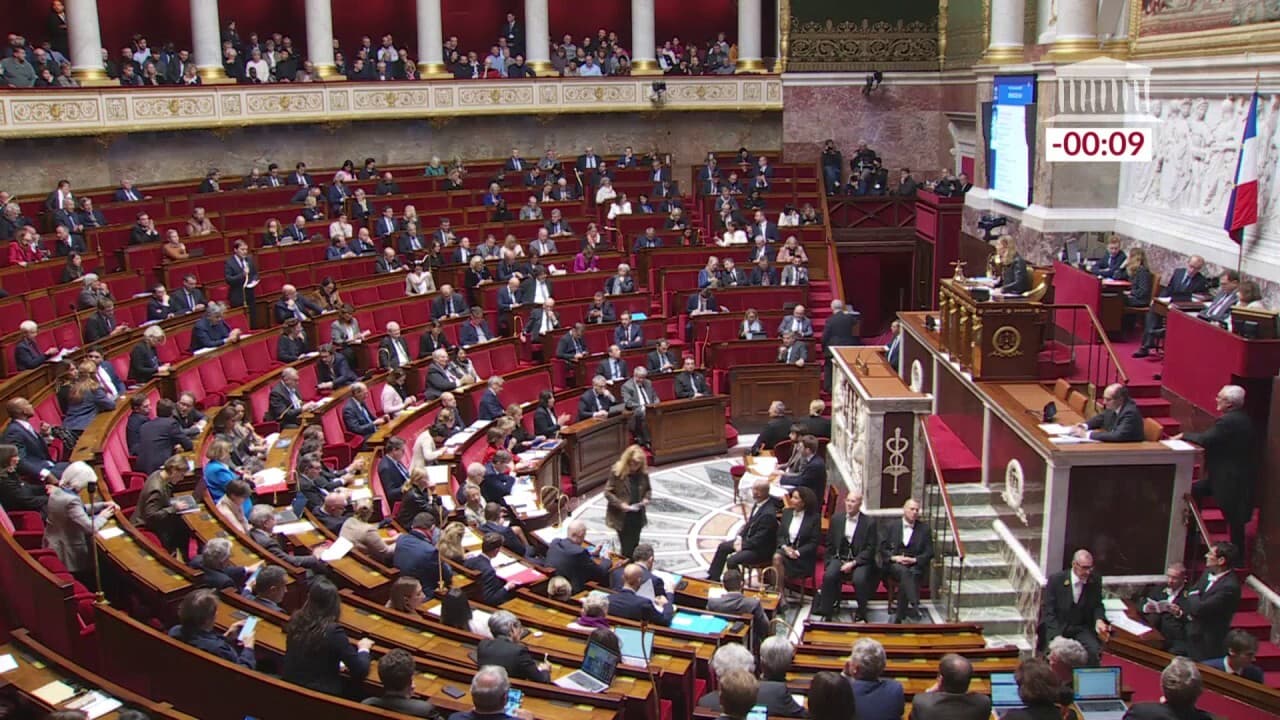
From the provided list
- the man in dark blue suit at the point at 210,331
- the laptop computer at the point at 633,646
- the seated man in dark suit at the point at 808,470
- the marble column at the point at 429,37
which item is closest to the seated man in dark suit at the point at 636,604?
the laptop computer at the point at 633,646

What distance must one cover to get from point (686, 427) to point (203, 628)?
8.79 m

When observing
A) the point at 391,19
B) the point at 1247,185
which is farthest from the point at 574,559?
the point at 391,19

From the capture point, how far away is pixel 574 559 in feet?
28.1

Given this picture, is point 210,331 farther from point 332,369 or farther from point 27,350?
point 27,350

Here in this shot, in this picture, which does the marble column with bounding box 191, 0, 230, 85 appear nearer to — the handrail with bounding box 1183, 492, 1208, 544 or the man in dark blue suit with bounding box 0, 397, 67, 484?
the man in dark blue suit with bounding box 0, 397, 67, 484

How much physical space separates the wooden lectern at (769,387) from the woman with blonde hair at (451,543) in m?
7.68

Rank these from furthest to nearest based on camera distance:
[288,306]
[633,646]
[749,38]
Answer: [749,38], [288,306], [633,646]

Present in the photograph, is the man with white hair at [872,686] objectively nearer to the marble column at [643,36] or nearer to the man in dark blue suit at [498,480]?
the man in dark blue suit at [498,480]

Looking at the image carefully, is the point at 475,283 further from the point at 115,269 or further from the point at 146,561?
the point at 146,561

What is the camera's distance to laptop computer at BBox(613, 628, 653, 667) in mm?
6640

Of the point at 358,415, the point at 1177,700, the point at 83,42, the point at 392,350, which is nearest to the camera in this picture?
the point at 1177,700

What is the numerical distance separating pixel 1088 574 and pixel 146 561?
6.05 meters

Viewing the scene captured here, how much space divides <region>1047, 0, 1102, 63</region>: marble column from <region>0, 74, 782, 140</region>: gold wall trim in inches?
319

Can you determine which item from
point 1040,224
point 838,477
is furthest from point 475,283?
point 1040,224
